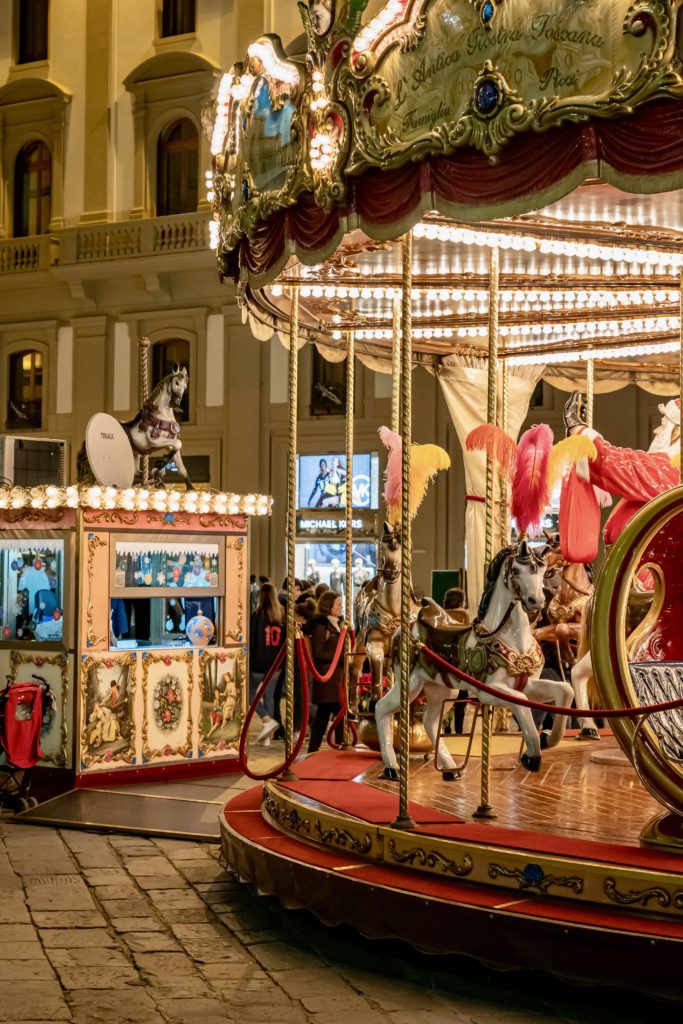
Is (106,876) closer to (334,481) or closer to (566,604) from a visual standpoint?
(566,604)

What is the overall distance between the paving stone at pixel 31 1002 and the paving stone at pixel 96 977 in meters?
0.09

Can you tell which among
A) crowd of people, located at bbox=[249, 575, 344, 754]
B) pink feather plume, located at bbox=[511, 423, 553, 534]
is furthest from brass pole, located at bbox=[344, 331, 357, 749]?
pink feather plume, located at bbox=[511, 423, 553, 534]

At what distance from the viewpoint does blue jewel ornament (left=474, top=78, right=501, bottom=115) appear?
6.30m

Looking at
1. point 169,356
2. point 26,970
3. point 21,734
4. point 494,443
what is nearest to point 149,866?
point 26,970

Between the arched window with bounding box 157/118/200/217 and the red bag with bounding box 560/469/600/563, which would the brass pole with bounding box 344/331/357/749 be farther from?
the arched window with bounding box 157/118/200/217

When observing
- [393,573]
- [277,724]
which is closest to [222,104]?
Answer: [393,573]

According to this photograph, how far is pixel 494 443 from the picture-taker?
8.67 metres

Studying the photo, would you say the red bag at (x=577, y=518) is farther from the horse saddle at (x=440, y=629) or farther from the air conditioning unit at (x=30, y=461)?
the air conditioning unit at (x=30, y=461)

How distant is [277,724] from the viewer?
591 inches

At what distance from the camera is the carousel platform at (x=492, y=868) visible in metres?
5.97

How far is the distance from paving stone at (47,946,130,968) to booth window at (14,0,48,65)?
2521 centimetres

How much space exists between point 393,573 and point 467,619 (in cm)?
103

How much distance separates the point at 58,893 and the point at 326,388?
1794cm

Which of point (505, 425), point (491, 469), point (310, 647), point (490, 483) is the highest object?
point (505, 425)
